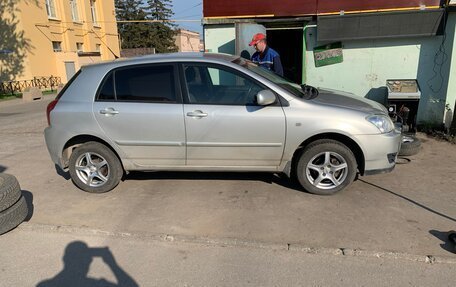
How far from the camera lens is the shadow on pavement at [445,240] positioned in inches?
129

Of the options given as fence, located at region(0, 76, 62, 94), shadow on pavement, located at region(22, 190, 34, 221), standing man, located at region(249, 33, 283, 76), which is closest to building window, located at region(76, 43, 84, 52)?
fence, located at region(0, 76, 62, 94)

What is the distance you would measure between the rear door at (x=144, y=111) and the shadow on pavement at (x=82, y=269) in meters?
1.39

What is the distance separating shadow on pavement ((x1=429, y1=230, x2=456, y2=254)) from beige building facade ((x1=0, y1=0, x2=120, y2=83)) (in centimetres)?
2326

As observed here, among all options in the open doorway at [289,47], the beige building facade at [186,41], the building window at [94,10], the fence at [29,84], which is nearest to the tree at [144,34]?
the beige building facade at [186,41]

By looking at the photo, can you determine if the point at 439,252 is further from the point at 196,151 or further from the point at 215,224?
the point at 196,151

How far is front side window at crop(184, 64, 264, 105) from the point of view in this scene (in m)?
4.36

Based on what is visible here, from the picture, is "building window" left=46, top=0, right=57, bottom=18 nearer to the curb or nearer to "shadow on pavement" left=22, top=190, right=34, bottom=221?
"shadow on pavement" left=22, top=190, right=34, bottom=221

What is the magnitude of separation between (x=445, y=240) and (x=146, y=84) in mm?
3559

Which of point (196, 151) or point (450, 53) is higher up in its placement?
point (450, 53)

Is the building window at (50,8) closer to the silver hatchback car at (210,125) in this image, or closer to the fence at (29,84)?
the fence at (29,84)

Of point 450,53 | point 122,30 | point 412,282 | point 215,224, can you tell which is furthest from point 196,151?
point 122,30

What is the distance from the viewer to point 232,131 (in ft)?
14.3

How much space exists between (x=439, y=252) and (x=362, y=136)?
1440 millimetres

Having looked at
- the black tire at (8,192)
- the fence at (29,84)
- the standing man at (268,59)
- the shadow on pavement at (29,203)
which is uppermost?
the standing man at (268,59)
